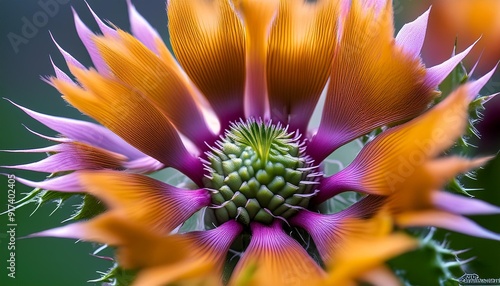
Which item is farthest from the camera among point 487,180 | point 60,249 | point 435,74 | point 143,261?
point 60,249

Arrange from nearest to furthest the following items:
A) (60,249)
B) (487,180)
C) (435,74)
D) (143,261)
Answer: (143,261), (435,74), (487,180), (60,249)

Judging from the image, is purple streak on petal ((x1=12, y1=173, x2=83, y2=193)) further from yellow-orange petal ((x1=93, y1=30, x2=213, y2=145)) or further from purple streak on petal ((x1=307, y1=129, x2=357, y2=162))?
purple streak on petal ((x1=307, y1=129, x2=357, y2=162))

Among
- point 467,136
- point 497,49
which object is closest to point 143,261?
point 467,136

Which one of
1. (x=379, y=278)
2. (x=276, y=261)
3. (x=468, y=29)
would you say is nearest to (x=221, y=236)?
(x=276, y=261)

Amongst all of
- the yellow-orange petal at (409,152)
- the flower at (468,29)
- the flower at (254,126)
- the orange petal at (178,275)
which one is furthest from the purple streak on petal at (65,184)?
the flower at (468,29)

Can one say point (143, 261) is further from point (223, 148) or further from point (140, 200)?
point (223, 148)

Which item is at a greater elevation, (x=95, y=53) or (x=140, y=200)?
(x=95, y=53)
